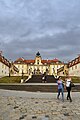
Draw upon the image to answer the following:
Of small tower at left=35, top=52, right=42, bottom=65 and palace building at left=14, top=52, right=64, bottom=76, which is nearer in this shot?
small tower at left=35, top=52, right=42, bottom=65

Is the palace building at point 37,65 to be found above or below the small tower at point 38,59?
below

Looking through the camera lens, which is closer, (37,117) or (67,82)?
(37,117)

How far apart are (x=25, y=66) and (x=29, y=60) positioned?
40.5ft

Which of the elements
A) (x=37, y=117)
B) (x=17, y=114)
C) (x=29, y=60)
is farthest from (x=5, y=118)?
(x=29, y=60)

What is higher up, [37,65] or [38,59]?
[38,59]

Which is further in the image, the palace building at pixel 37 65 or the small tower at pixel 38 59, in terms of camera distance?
the palace building at pixel 37 65

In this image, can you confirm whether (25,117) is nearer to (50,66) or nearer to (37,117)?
(37,117)

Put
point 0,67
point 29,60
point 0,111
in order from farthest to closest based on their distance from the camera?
point 29,60, point 0,67, point 0,111

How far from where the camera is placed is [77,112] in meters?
10.0

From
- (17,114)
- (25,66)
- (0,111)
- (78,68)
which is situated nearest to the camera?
(17,114)

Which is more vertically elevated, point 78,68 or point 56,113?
point 78,68

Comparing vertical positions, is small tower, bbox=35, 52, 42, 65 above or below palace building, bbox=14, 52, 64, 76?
above

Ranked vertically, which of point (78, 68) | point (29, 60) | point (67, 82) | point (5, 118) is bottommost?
point (5, 118)

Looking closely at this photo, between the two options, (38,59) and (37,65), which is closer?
(38,59)
